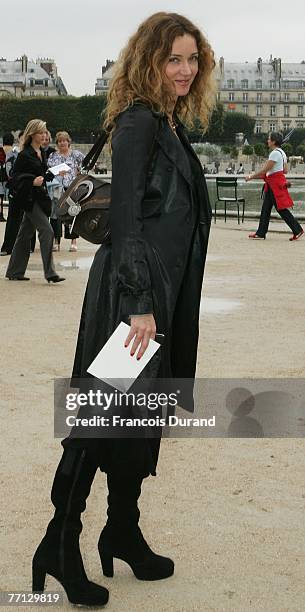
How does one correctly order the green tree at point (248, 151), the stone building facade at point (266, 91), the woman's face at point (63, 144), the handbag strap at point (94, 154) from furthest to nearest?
1. the stone building facade at point (266, 91)
2. the green tree at point (248, 151)
3. the woman's face at point (63, 144)
4. the handbag strap at point (94, 154)

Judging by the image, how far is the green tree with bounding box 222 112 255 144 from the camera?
128m

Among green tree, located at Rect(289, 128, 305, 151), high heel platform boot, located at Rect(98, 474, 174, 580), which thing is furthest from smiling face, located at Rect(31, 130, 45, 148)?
green tree, located at Rect(289, 128, 305, 151)

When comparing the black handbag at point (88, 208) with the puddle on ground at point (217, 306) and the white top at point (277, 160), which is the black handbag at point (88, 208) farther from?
the white top at point (277, 160)

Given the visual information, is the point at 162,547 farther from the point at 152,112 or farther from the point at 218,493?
the point at 152,112

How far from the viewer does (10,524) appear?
3.58 meters

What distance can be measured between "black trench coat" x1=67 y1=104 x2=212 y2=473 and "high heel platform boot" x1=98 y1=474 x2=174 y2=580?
36cm

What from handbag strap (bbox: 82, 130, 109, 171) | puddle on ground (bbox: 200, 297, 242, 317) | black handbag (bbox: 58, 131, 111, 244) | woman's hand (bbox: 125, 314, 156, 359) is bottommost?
puddle on ground (bbox: 200, 297, 242, 317)

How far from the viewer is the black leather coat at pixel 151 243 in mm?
2760

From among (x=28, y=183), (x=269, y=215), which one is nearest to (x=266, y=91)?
(x=269, y=215)

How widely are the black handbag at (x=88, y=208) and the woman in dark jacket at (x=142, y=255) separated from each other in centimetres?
5

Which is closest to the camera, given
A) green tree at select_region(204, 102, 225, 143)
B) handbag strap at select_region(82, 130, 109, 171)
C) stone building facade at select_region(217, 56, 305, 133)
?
handbag strap at select_region(82, 130, 109, 171)

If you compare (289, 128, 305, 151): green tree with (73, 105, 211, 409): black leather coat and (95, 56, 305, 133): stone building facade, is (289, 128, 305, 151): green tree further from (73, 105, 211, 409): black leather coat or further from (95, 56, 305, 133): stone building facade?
(73, 105, 211, 409): black leather coat
